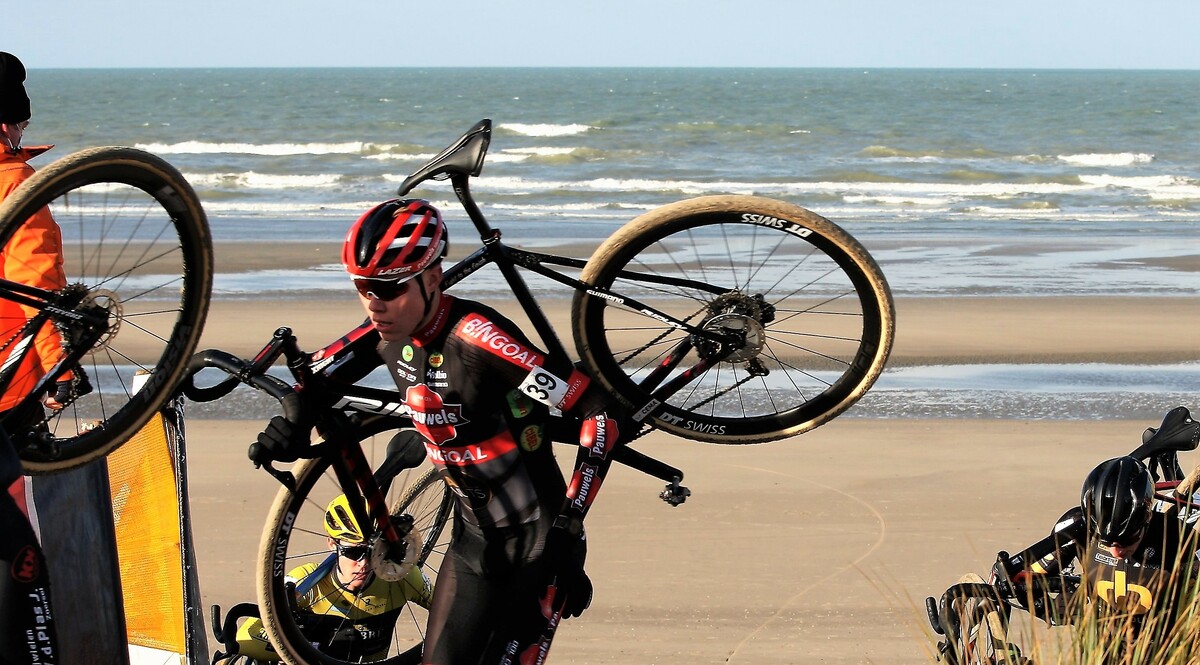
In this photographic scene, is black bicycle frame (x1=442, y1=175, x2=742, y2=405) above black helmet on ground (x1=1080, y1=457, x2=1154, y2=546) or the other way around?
above

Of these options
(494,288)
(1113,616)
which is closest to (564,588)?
(1113,616)

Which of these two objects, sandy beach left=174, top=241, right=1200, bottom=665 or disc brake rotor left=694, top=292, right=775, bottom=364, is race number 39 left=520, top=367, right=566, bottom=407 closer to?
disc brake rotor left=694, top=292, right=775, bottom=364

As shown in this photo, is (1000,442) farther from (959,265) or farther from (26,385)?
(959,265)

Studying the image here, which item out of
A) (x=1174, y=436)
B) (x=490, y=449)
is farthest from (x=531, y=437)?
(x=1174, y=436)

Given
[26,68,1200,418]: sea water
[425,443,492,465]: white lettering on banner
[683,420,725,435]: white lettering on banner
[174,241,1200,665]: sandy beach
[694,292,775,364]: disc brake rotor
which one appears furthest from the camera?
[26,68,1200,418]: sea water

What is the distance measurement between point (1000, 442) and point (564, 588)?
268 inches

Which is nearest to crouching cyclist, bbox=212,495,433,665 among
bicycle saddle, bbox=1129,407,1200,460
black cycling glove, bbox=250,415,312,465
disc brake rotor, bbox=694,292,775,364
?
black cycling glove, bbox=250,415,312,465

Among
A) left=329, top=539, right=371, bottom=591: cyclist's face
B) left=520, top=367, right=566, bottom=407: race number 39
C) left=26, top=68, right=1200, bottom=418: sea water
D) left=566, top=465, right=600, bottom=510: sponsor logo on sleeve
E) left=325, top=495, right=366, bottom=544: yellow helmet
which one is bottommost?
left=26, top=68, right=1200, bottom=418: sea water

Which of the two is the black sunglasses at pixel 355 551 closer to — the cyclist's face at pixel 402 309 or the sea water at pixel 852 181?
the cyclist's face at pixel 402 309

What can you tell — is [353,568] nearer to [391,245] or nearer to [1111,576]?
[391,245]

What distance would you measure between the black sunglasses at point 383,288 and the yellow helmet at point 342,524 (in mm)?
1378

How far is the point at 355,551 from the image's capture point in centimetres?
521

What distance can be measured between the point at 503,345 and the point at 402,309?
37 centimetres

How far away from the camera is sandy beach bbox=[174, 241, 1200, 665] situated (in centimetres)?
661
